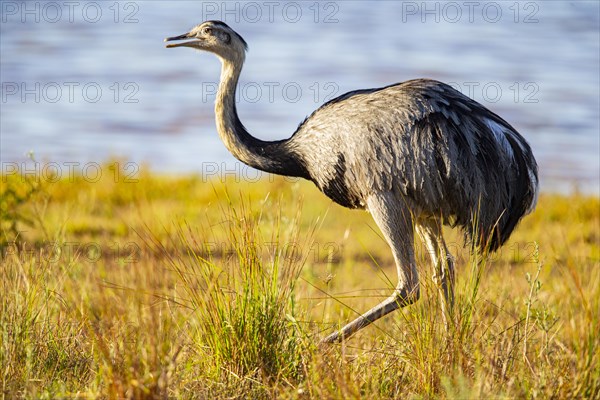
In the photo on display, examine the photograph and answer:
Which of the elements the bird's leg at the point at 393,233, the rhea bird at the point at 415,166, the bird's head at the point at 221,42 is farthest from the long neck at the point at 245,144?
the bird's leg at the point at 393,233

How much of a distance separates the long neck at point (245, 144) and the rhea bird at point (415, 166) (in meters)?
0.18

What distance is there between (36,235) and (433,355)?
18.8 feet

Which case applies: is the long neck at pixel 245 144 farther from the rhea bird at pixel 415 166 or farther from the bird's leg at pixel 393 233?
the bird's leg at pixel 393 233

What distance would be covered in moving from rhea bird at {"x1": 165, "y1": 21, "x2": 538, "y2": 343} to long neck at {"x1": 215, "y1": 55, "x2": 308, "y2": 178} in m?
0.18

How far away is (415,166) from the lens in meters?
5.30

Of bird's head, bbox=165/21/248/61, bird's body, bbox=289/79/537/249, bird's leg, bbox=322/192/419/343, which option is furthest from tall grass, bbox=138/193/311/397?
bird's head, bbox=165/21/248/61

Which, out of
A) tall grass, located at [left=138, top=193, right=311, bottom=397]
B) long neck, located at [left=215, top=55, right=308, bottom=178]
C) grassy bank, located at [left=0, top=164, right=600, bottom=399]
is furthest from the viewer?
long neck, located at [left=215, top=55, right=308, bottom=178]

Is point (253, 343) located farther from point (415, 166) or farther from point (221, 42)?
point (221, 42)

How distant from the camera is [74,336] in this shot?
16.3 feet

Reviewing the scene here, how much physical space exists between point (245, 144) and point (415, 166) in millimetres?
1265

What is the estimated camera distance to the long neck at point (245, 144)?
19.4ft

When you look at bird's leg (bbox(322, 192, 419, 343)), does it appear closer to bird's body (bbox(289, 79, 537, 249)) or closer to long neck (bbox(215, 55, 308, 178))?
bird's body (bbox(289, 79, 537, 249))

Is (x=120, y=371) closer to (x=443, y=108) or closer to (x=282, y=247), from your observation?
(x=282, y=247)

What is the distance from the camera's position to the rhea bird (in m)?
5.33
